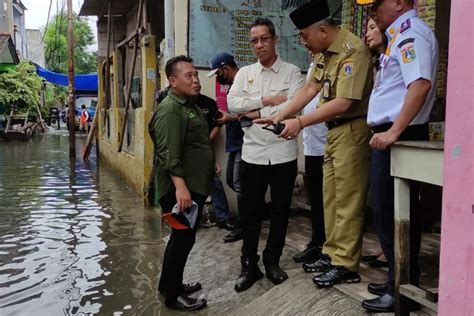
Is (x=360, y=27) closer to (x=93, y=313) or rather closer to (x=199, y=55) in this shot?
(x=199, y=55)

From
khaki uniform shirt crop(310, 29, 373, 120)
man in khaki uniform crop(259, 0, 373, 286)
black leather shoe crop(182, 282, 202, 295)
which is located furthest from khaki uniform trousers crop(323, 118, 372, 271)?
black leather shoe crop(182, 282, 202, 295)

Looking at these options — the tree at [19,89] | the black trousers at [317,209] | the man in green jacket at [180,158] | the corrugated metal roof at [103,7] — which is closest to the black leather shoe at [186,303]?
the man in green jacket at [180,158]

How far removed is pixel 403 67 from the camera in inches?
104

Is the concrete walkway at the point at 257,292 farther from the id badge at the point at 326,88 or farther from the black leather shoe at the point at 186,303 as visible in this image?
the id badge at the point at 326,88

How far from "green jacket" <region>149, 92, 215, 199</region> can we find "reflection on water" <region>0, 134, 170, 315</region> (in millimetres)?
1014

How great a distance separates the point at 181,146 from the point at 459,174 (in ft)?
6.37

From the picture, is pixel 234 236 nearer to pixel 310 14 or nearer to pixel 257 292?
pixel 257 292

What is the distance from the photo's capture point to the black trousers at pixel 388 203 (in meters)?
2.82

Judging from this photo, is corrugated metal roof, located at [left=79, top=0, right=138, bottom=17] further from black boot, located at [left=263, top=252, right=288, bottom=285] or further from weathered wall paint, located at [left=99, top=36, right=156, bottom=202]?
black boot, located at [left=263, top=252, right=288, bottom=285]

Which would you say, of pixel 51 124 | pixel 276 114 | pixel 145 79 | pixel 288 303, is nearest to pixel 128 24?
pixel 145 79

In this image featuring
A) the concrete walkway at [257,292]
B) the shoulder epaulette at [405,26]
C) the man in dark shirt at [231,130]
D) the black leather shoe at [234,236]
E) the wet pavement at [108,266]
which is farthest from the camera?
the black leather shoe at [234,236]

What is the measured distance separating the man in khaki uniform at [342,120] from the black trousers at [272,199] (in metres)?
0.39

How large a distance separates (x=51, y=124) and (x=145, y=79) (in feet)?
89.5

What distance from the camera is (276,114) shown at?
3.56 metres
